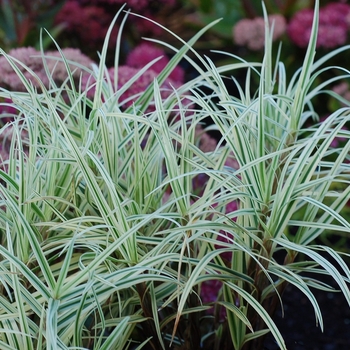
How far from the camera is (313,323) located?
1.48m

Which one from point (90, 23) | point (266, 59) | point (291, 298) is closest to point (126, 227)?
point (266, 59)

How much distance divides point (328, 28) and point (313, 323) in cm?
123

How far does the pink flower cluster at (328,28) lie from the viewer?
2.29 meters

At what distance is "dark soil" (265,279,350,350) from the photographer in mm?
1385

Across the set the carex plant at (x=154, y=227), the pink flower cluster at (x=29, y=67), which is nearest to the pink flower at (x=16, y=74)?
the pink flower cluster at (x=29, y=67)

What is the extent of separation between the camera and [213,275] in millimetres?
958

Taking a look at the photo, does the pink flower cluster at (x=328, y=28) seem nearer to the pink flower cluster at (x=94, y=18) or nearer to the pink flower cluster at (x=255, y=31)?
the pink flower cluster at (x=255, y=31)

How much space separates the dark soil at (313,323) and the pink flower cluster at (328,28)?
101cm

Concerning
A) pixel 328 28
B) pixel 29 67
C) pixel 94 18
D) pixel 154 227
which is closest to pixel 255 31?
pixel 328 28

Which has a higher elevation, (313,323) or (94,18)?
(94,18)

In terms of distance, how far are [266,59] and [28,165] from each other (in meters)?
0.45

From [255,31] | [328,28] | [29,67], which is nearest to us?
[29,67]

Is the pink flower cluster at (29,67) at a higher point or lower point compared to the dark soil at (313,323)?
higher

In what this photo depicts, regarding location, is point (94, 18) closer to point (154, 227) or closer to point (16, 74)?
point (16, 74)
